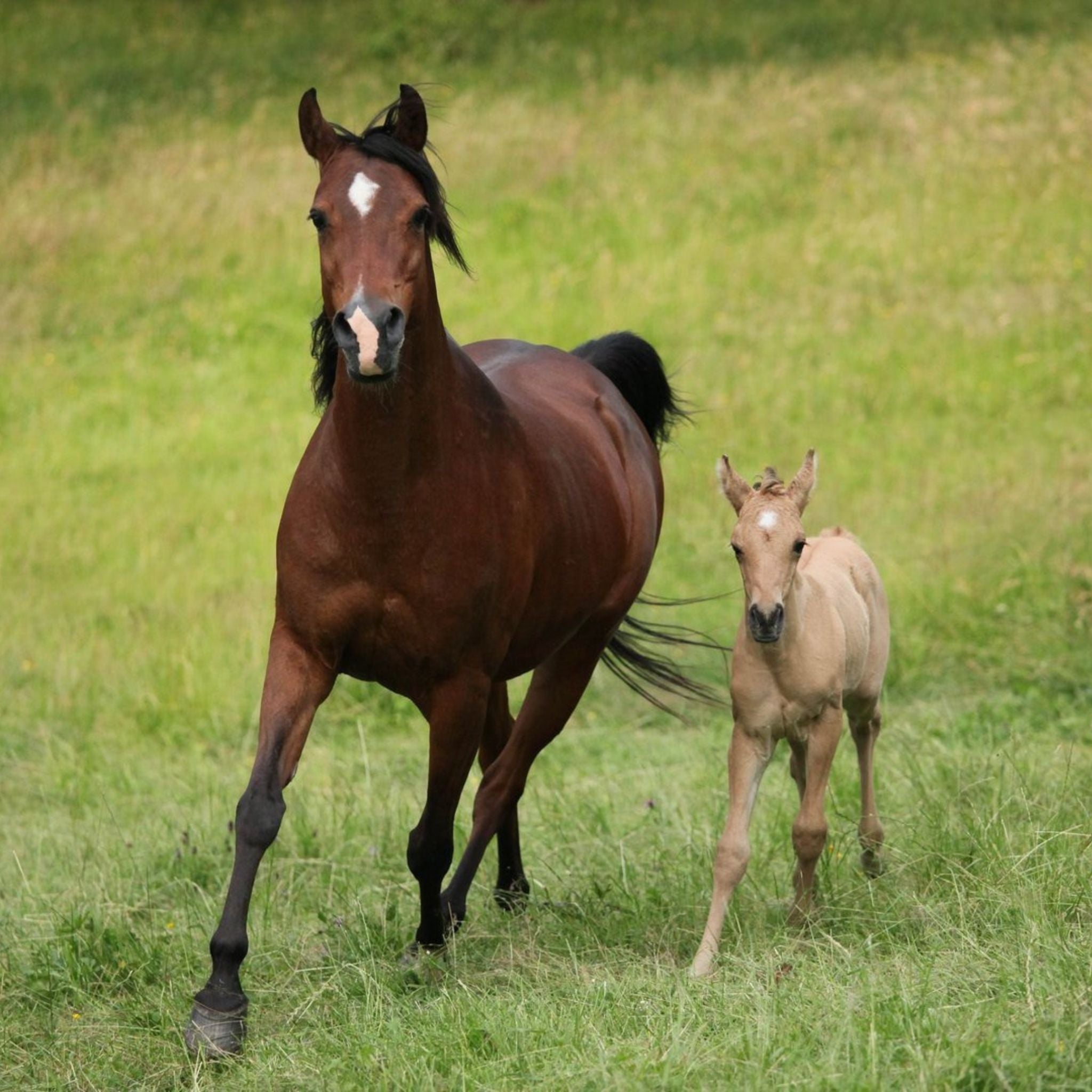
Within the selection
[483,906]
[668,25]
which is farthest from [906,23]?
[483,906]

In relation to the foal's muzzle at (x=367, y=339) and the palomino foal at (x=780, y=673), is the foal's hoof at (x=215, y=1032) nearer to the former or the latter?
the palomino foal at (x=780, y=673)

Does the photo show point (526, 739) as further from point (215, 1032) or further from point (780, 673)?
point (215, 1032)

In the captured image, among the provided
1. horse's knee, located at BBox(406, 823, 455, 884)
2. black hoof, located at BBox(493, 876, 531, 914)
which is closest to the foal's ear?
horse's knee, located at BBox(406, 823, 455, 884)

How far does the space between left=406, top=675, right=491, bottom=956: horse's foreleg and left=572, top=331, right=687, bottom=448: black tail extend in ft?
9.00

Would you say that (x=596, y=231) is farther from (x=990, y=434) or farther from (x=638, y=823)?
(x=638, y=823)

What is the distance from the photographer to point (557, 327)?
15766 millimetres

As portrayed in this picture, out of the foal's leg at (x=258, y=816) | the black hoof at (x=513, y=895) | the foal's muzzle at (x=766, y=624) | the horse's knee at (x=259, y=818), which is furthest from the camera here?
the black hoof at (x=513, y=895)

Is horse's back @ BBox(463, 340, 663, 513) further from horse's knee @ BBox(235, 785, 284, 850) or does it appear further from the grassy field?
horse's knee @ BBox(235, 785, 284, 850)

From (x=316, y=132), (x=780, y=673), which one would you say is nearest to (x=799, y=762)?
(x=780, y=673)

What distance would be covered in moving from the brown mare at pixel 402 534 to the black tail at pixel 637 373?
6.07 feet

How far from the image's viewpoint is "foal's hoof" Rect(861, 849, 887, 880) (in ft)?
17.2

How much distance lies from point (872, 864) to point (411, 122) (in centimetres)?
267

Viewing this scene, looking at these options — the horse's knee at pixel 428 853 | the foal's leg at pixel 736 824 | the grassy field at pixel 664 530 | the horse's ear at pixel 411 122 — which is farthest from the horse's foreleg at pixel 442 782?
the horse's ear at pixel 411 122

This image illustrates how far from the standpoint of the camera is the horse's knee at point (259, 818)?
4.56 meters
